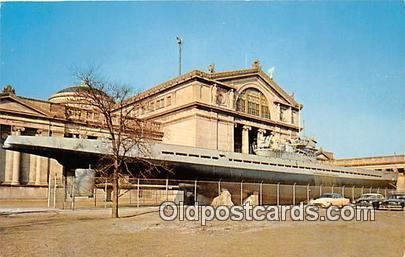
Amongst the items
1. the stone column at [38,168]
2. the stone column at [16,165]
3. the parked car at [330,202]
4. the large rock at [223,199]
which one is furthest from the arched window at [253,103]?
the parked car at [330,202]

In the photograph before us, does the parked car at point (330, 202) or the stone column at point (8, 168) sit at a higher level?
the stone column at point (8, 168)

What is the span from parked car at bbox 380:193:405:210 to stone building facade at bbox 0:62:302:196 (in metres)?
25.7

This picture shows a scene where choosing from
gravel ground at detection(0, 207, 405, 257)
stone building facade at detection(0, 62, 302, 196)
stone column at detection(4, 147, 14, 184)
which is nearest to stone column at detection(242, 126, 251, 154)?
stone building facade at detection(0, 62, 302, 196)

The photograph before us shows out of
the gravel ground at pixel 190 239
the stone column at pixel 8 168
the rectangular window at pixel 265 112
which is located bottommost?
the gravel ground at pixel 190 239

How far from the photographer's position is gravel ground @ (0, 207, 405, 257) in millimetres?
11250

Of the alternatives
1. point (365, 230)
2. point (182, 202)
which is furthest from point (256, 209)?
point (365, 230)

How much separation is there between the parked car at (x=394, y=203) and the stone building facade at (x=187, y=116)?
25.7 meters

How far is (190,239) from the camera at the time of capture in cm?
1361

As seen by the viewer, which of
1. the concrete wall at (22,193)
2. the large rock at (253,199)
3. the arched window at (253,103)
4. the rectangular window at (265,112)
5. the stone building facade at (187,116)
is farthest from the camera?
the rectangular window at (265,112)

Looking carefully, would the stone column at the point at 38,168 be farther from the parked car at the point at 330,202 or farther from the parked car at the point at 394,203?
the parked car at the point at 394,203

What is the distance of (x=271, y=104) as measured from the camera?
67875mm

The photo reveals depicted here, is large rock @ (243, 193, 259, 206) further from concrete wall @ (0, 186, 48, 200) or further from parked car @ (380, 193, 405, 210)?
concrete wall @ (0, 186, 48, 200)

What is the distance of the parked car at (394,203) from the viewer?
31.8 meters

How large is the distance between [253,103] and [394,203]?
34809mm
